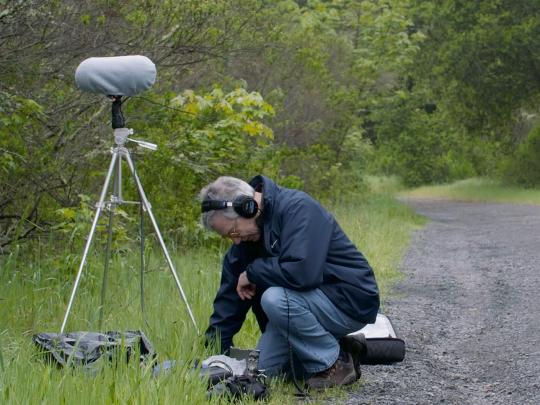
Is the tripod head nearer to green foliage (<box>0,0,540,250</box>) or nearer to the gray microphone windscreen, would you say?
the gray microphone windscreen

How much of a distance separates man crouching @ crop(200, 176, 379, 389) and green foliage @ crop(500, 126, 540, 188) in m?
31.5

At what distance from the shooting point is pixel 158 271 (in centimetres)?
919

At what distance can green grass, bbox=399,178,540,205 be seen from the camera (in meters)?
32.8

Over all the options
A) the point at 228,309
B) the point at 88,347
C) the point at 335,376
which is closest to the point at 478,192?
the point at 228,309

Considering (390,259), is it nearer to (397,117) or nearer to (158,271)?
(158,271)

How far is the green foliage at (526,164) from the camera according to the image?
3688 centimetres

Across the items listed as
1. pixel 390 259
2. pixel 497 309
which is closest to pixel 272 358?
pixel 497 309

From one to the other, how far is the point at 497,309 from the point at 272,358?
3936 millimetres

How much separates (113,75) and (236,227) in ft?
4.45

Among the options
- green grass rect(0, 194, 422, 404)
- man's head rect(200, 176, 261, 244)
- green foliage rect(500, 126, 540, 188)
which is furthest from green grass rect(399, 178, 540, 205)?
man's head rect(200, 176, 261, 244)

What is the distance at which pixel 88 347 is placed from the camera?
5457 mm

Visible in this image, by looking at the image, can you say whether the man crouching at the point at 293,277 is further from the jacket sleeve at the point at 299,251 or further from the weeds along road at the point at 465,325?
the weeds along road at the point at 465,325

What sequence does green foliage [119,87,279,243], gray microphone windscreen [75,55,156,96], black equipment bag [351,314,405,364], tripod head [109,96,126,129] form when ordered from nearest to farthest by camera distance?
1. gray microphone windscreen [75,55,156,96]
2. black equipment bag [351,314,405,364]
3. tripod head [109,96,126,129]
4. green foliage [119,87,279,243]

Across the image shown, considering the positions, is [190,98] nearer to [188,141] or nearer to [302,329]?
[188,141]
